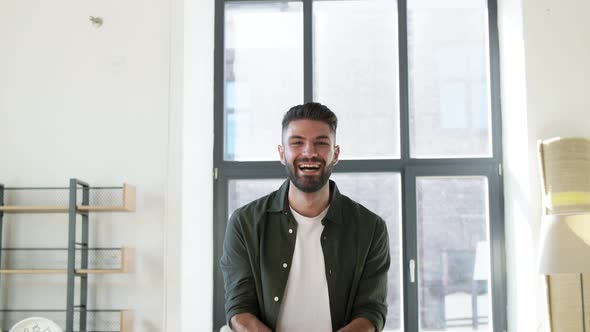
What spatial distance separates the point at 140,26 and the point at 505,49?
2170mm

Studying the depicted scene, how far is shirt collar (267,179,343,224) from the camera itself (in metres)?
2.22

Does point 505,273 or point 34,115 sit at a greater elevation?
point 34,115


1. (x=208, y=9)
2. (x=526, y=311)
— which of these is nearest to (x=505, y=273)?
(x=526, y=311)

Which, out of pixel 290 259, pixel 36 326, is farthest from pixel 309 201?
Answer: pixel 36 326

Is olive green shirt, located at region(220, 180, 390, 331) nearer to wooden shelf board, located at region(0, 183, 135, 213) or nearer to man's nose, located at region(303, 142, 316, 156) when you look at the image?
man's nose, located at region(303, 142, 316, 156)

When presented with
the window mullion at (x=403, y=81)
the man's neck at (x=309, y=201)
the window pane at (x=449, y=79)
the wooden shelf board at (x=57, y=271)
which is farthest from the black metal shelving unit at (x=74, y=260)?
the man's neck at (x=309, y=201)

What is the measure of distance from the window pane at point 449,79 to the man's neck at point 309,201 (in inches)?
101

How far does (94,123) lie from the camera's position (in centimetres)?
440

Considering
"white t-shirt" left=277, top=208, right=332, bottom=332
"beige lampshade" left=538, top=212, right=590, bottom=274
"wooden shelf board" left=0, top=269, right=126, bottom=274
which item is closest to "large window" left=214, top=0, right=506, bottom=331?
"wooden shelf board" left=0, top=269, right=126, bottom=274

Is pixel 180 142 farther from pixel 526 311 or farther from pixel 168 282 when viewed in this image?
pixel 526 311

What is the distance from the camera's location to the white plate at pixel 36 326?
3.96 m

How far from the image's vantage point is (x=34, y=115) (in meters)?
4.44

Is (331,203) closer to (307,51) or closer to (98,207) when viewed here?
(98,207)

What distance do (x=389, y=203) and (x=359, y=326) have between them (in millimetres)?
2631
